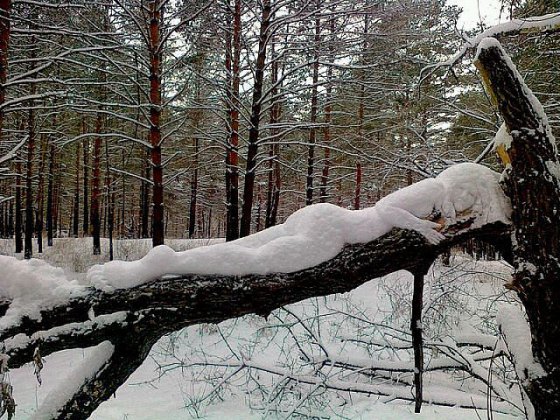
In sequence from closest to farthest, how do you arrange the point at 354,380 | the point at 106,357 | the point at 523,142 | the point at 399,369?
1. the point at 106,357
2. the point at 523,142
3. the point at 399,369
4. the point at 354,380

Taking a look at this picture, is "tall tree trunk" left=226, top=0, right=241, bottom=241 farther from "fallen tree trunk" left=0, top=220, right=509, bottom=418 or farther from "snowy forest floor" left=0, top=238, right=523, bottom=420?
"fallen tree trunk" left=0, top=220, right=509, bottom=418

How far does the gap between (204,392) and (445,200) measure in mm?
4057

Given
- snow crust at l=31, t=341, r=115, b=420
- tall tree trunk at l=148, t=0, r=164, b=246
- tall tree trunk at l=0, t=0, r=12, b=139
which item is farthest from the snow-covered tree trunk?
tall tree trunk at l=148, t=0, r=164, b=246

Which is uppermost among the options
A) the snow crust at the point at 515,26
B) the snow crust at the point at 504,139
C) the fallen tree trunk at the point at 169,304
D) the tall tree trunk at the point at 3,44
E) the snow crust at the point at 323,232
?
the tall tree trunk at the point at 3,44

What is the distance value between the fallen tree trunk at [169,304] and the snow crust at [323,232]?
0.12 feet

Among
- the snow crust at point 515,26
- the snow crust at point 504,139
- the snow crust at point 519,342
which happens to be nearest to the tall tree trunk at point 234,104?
the snow crust at point 515,26

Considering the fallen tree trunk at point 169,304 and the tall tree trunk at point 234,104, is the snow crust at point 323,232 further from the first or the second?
the tall tree trunk at point 234,104

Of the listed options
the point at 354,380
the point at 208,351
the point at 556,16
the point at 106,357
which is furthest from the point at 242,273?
the point at 208,351

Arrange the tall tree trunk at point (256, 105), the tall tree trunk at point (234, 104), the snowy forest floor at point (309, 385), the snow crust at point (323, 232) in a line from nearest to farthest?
the snow crust at point (323, 232) → the snowy forest floor at point (309, 385) → the tall tree trunk at point (256, 105) → the tall tree trunk at point (234, 104)

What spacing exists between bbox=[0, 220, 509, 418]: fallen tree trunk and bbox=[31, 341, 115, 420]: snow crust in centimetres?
2

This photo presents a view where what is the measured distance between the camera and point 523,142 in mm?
1862

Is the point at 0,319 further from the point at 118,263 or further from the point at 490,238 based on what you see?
the point at 490,238

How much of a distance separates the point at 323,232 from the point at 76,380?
47.2 inches

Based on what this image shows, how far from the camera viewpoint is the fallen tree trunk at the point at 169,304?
62.8 inches
